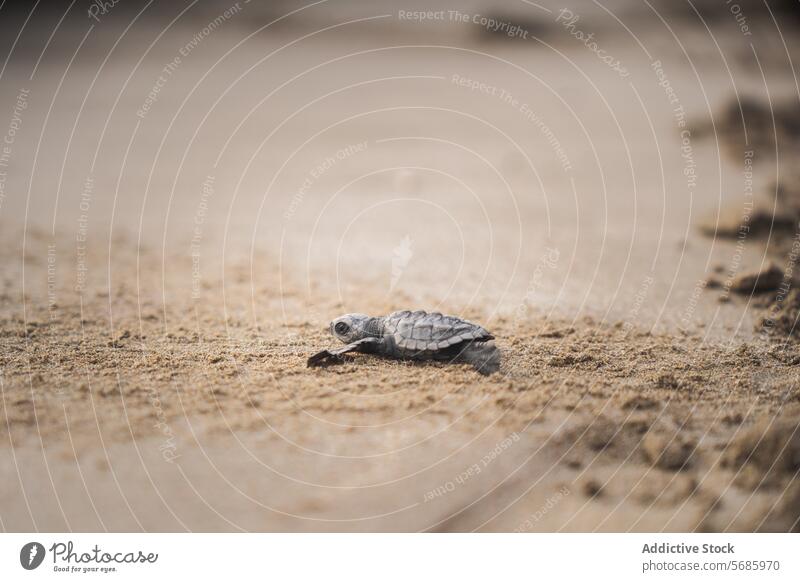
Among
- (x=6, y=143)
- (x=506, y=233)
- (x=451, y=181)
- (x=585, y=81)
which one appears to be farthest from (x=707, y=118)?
(x=6, y=143)

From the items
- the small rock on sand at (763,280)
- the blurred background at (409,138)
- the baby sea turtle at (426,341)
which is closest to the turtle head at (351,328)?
the baby sea turtle at (426,341)

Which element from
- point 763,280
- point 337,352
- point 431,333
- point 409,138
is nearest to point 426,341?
point 431,333
